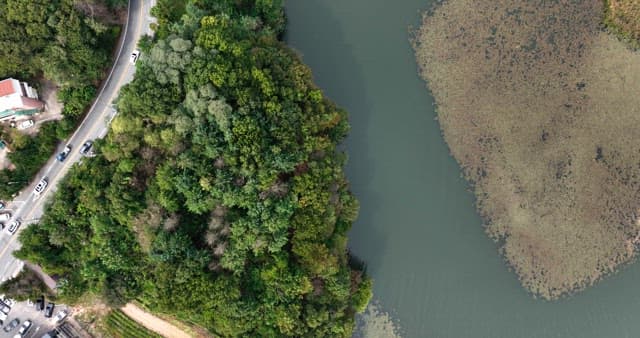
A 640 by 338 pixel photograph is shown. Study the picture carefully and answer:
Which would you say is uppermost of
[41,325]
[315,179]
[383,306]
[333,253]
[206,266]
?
[315,179]

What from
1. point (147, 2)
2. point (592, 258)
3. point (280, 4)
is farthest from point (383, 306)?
point (147, 2)

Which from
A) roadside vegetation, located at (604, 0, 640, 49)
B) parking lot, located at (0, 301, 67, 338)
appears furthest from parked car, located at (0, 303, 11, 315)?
roadside vegetation, located at (604, 0, 640, 49)

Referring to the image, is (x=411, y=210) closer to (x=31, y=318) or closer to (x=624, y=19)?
(x=624, y=19)

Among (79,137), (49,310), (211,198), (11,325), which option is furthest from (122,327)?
(79,137)

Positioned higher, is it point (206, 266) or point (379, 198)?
point (379, 198)

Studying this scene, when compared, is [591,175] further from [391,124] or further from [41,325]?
[41,325]

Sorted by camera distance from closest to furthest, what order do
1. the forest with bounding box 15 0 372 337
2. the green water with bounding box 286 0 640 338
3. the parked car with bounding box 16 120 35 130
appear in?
the forest with bounding box 15 0 372 337, the parked car with bounding box 16 120 35 130, the green water with bounding box 286 0 640 338

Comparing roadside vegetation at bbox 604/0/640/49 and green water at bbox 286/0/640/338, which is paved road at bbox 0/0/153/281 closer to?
green water at bbox 286/0/640/338
